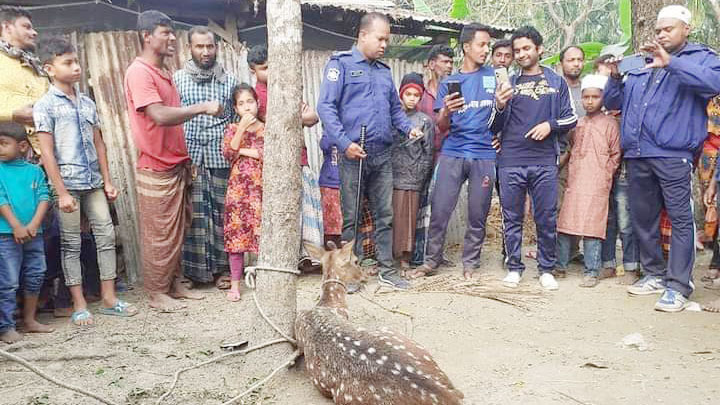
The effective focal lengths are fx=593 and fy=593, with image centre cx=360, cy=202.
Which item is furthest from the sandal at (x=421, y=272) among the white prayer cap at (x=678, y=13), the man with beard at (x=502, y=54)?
the white prayer cap at (x=678, y=13)

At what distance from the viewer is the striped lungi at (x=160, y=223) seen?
4871mm

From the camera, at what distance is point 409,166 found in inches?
230

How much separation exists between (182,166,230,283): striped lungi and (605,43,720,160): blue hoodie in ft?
11.6

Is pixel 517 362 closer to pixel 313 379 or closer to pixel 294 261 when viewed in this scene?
pixel 313 379

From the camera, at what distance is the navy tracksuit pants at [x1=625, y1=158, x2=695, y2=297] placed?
4609 millimetres

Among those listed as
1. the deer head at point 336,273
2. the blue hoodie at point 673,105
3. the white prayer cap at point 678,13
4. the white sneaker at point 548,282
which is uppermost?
the white prayer cap at point 678,13

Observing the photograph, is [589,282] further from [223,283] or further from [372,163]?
[223,283]

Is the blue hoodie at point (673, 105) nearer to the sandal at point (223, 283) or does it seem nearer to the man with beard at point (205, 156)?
the man with beard at point (205, 156)

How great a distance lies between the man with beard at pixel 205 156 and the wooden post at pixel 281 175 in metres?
1.95

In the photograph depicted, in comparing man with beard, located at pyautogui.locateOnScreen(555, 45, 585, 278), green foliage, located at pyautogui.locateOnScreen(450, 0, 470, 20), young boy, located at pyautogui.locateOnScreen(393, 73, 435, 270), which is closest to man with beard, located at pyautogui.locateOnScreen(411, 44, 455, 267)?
young boy, located at pyautogui.locateOnScreen(393, 73, 435, 270)

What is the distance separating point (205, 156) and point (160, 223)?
77cm

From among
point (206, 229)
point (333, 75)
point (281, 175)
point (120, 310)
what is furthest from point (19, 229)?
point (333, 75)

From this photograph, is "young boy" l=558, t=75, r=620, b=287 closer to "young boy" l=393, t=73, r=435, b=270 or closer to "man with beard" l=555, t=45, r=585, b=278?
"man with beard" l=555, t=45, r=585, b=278

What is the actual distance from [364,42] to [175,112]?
175 cm
